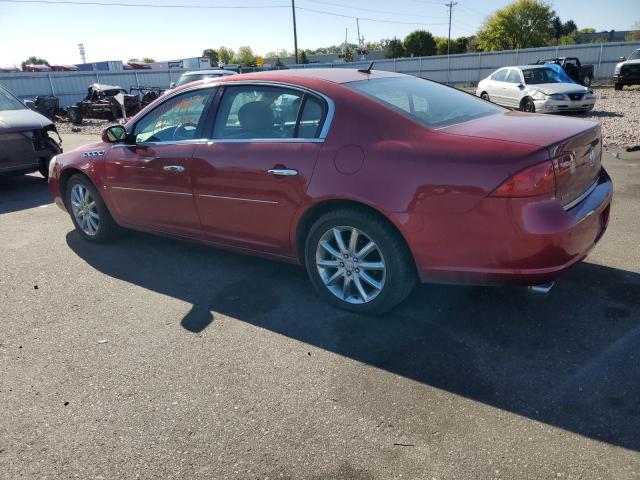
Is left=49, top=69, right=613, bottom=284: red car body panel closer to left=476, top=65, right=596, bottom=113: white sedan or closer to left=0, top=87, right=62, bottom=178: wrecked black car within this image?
left=0, top=87, right=62, bottom=178: wrecked black car

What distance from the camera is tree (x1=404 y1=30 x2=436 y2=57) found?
223 feet

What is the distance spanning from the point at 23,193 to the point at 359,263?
7.13 meters

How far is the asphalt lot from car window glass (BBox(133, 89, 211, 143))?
1.23 meters

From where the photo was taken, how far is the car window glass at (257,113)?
3.70m

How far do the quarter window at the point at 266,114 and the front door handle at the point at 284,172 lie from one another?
26 cm

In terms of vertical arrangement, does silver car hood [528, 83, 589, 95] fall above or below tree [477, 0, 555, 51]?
below

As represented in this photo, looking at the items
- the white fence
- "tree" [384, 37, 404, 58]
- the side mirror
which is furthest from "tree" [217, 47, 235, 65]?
the side mirror

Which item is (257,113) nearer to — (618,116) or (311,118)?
(311,118)

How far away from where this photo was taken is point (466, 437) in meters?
2.38

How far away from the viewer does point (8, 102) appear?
9.10m

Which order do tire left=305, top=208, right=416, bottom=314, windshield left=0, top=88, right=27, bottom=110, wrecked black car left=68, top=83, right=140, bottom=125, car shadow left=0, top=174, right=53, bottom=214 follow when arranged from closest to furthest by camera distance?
tire left=305, top=208, right=416, bottom=314
car shadow left=0, top=174, right=53, bottom=214
windshield left=0, top=88, right=27, bottom=110
wrecked black car left=68, top=83, right=140, bottom=125

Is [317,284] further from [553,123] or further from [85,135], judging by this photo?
[85,135]

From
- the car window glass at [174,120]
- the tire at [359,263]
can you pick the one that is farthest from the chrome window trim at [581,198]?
the car window glass at [174,120]

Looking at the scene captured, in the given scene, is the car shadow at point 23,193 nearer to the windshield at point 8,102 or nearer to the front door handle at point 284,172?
the windshield at point 8,102
